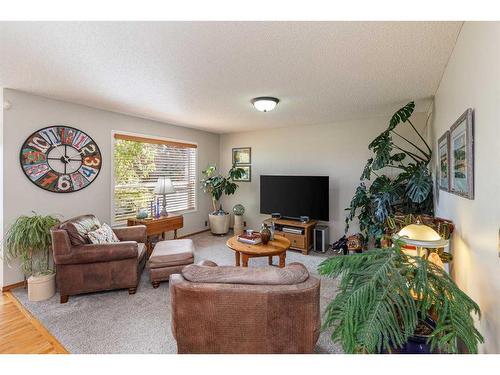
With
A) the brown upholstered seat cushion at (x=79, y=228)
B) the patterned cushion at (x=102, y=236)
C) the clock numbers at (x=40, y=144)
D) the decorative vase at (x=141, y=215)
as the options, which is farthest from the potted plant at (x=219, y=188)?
the clock numbers at (x=40, y=144)

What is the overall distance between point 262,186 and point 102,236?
2.89m

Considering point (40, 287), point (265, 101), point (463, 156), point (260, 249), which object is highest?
point (265, 101)

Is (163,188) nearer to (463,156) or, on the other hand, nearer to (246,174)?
(246,174)

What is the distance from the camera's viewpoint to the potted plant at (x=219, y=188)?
205 inches

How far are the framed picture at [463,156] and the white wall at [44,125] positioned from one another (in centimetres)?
416

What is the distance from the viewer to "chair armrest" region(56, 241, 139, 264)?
247 cm

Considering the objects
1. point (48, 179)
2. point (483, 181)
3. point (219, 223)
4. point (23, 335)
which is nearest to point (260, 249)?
point (483, 181)

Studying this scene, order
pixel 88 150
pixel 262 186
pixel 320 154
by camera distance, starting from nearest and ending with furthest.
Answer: pixel 88 150 → pixel 320 154 → pixel 262 186

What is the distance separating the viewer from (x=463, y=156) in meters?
1.56

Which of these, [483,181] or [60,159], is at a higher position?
[60,159]

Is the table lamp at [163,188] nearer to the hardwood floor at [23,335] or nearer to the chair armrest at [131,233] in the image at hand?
the chair armrest at [131,233]

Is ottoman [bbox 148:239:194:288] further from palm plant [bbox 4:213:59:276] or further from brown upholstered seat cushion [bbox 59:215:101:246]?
palm plant [bbox 4:213:59:276]

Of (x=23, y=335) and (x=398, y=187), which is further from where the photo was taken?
(x=398, y=187)
